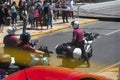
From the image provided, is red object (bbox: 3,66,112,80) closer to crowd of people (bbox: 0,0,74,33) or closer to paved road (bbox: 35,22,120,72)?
paved road (bbox: 35,22,120,72)

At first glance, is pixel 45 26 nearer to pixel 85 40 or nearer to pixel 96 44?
pixel 96 44

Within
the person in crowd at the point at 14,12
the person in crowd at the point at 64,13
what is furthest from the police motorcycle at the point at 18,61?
the person in crowd at the point at 64,13

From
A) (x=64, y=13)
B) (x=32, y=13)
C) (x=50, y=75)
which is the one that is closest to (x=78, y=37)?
(x=50, y=75)

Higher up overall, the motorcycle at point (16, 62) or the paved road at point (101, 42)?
the motorcycle at point (16, 62)

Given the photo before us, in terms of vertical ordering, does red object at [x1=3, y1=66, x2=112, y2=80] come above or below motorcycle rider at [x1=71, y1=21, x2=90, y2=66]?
above

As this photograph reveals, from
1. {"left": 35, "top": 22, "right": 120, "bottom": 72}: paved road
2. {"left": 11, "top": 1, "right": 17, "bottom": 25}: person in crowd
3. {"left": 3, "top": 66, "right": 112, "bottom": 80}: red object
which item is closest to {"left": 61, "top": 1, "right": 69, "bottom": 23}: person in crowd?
{"left": 35, "top": 22, "right": 120, "bottom": 72}: paved road

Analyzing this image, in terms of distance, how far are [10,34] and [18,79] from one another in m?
6.26

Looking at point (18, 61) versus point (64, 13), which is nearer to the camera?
point (18, 61)

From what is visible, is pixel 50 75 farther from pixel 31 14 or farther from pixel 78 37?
pixel 31 14

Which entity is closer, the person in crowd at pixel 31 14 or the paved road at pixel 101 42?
the paved road at pixel 101 42

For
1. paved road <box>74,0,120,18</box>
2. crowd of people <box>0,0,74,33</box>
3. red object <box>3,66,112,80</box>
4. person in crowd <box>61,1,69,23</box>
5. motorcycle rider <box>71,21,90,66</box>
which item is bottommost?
paved road <box>74,0,120,18</box>

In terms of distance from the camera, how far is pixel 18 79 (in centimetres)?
675

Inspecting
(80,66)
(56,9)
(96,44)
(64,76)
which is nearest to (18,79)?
(64,76)

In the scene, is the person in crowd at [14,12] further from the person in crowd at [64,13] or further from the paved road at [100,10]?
the paved road at [100,10]
